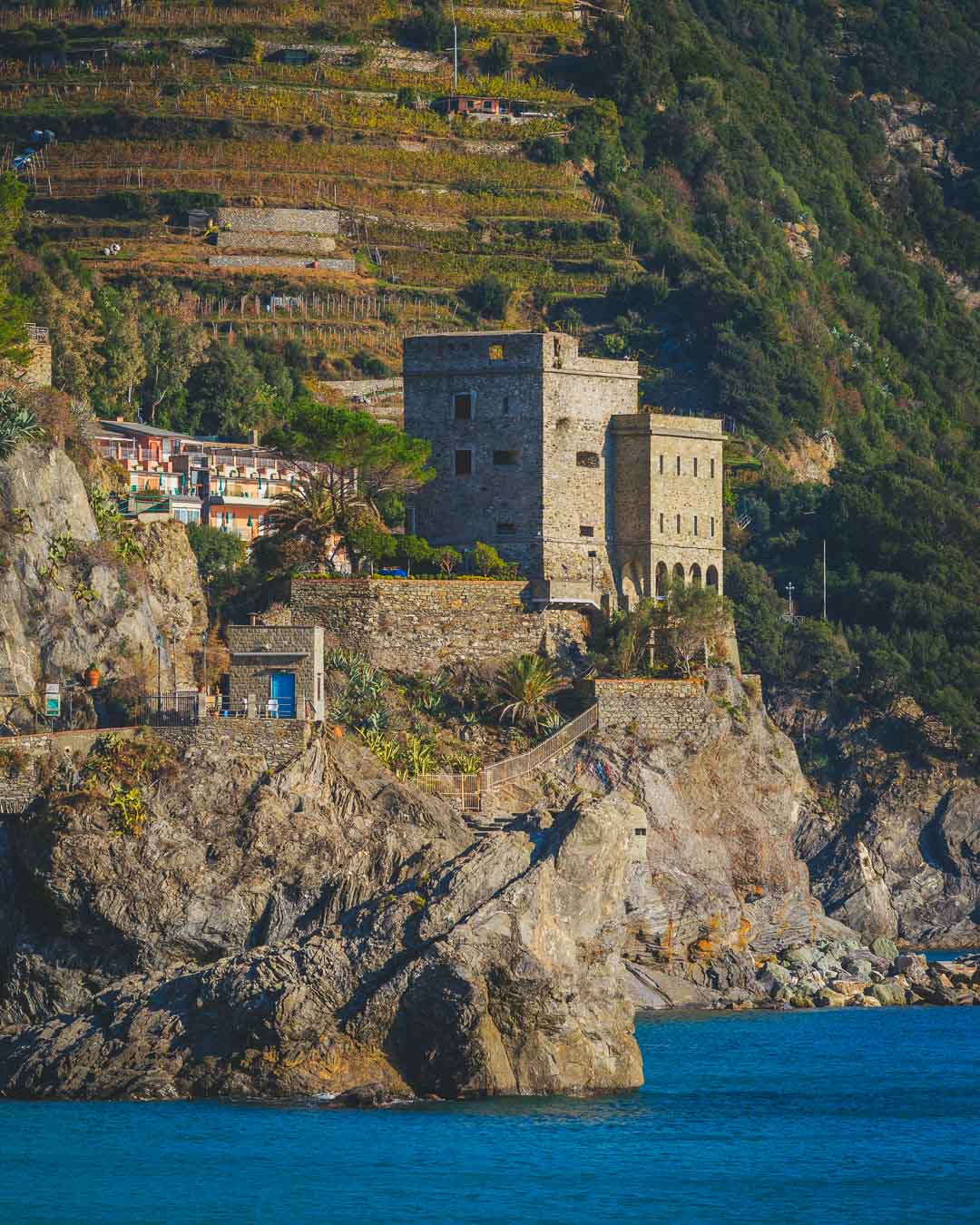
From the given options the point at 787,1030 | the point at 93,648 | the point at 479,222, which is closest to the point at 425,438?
the point at 93,648

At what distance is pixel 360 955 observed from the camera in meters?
55.8

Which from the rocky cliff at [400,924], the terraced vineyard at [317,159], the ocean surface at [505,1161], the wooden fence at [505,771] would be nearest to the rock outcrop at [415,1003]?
the rocky cliff at [400,924]

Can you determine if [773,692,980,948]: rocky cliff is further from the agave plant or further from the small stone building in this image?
the small stone building

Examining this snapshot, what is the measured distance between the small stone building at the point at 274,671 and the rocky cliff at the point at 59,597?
3.46m

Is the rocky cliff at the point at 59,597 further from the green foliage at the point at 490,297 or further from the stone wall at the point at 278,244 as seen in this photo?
the stone wall at the point at 278,244

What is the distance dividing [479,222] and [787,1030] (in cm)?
7586

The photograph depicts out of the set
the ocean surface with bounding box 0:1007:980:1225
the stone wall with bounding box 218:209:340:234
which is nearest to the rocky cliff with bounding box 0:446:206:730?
the ocean surface with bounding box 0:1007:980:1225

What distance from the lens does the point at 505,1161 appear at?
51656 millimetres

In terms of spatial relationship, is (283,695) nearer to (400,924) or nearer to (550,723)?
(550,723)

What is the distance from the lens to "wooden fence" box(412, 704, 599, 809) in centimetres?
7406

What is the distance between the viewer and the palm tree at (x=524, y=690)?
79062 millimetres

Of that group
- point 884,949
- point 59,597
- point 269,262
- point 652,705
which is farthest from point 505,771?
point 269,262

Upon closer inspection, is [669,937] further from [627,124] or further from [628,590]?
[627,124]

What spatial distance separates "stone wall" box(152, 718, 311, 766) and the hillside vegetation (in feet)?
131
